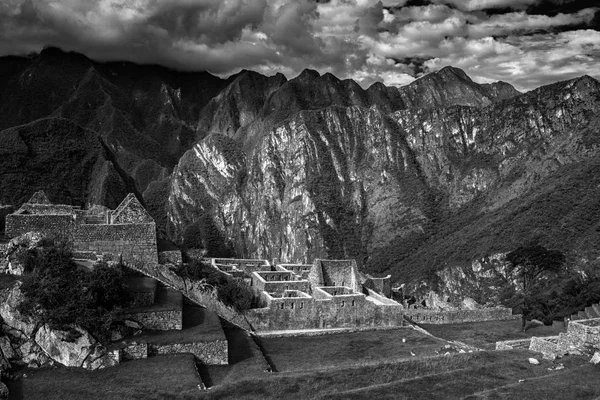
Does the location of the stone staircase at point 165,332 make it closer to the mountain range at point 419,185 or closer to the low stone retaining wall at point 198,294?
the low stone retaining wall at point 198,294

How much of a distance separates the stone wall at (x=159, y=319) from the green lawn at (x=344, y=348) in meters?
4.71

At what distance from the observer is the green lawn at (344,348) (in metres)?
23.3

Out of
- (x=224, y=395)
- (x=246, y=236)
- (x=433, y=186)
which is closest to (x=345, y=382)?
(x=224, y=395)

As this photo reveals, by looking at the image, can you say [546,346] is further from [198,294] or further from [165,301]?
[198,294]

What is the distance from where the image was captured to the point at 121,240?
1057 inches

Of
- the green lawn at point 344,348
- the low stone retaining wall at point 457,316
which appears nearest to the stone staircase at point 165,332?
the green lawn at point 344,348

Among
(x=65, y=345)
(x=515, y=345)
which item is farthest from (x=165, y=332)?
(x=515, y=345)

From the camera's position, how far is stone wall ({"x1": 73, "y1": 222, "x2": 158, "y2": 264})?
2644cm

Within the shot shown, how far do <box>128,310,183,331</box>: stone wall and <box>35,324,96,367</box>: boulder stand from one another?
8.25 feet

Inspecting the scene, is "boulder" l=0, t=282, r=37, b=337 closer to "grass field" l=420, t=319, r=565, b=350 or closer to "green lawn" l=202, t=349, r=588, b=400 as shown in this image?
"green lawn" l=202, t=349, r=588, b=400

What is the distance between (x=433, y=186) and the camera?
17775 centimetres

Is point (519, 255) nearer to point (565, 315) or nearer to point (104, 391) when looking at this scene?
point (565, 315)

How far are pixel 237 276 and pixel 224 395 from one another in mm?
16076

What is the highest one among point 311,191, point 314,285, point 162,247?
point 311,191
